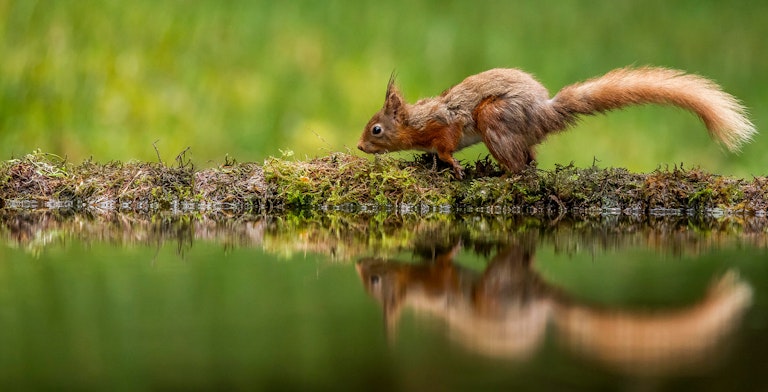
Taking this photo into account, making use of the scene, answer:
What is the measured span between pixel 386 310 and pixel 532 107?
3831mm

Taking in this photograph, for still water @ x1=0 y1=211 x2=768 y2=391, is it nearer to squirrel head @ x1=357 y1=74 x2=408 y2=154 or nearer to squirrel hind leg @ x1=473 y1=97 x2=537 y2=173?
squirrel hind leg @ x1=473 y1=97 x2=537 y2=173

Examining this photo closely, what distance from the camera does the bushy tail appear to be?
566cm

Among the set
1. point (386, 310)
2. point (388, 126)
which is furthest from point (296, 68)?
point (386, 310)

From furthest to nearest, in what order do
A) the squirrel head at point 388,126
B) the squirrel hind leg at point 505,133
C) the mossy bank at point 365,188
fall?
the squirrel head at point 388,126
the mossy bank at point 365,188
the squirrel hind leg at point 505,133

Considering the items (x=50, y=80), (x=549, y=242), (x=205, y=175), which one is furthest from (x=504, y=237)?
(x=50, y=80)

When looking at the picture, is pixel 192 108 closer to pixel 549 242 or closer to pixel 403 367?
pixel 549 242

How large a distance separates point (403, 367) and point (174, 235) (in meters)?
3.12

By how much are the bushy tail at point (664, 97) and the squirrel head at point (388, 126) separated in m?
1.25

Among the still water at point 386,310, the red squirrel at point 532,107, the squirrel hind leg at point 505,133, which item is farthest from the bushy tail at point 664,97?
the still water at point 386,310

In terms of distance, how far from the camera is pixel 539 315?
2438 millimetres

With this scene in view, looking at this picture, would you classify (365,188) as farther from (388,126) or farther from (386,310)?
(386,310)

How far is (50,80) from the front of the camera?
28.7 feet

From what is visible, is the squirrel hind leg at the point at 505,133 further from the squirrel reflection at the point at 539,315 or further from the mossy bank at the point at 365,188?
the squirrel reflection at the point at 539,315

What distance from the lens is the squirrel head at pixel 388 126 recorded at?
22.1ft
